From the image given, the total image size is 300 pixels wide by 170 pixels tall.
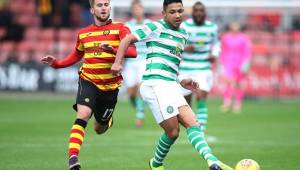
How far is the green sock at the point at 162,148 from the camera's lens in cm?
1093

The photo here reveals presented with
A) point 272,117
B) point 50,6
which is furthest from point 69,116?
point 50,6

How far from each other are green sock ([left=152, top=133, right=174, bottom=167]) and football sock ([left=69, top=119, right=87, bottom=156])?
1.01m

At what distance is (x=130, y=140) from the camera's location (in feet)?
53.5

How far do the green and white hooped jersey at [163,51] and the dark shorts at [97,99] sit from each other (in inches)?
34.3

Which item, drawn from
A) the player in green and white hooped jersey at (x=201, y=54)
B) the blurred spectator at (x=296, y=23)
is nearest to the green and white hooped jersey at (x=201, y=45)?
the player in green and white hooped jersey at (x=201, y=54)

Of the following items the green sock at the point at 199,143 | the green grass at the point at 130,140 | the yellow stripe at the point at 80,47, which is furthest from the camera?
the green grass at the point at 130,140

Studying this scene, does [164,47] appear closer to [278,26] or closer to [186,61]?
[186,61]

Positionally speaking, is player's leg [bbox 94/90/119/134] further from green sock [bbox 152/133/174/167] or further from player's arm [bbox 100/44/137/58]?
green sock [bbox 152/133/174/167]

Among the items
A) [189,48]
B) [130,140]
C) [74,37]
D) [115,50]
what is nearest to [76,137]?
[115,50]

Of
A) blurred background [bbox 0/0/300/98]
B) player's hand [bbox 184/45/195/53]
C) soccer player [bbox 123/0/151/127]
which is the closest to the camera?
player's hand [bbox 184/45/195/53]

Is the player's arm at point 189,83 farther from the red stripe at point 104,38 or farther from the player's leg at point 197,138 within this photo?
the red stripe at point 104,38

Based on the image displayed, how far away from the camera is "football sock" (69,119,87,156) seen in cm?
1065

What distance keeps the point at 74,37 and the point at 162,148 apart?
20950 millimetres

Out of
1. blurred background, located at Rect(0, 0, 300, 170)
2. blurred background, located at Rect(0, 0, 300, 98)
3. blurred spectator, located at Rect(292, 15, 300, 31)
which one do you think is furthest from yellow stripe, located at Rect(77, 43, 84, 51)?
blurred spectator, located at Rect(292, 15, 300, 31)
